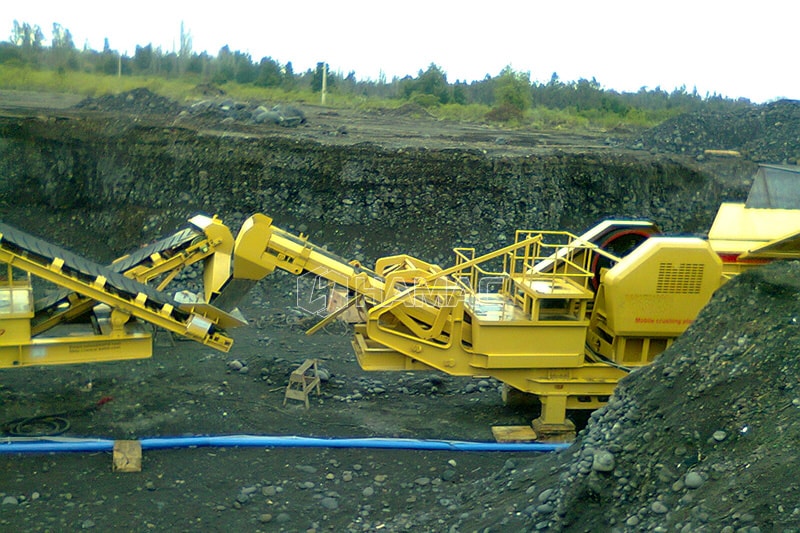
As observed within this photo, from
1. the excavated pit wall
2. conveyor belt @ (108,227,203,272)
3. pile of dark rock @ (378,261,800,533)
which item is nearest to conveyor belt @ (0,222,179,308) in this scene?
conveyor belt @ (108,227,203,272)

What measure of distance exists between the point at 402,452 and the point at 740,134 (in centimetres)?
1548

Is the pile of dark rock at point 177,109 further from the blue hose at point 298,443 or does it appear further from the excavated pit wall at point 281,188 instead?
the blue hose at point 298,443

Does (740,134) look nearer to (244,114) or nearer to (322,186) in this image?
(322,186)

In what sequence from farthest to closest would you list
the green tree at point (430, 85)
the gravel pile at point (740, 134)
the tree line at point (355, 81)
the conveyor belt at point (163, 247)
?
1. the green tree at point (430, 85)
2. the tree line at point (355, 81)
3. the gravel pile at point (740, 134)
4. the conveyor belt at point (163, 247)

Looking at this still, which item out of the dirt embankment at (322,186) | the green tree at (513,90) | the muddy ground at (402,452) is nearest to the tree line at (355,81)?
the green tree at (513,90)

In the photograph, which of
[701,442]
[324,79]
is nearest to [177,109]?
[324,79]

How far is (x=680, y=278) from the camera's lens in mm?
7664

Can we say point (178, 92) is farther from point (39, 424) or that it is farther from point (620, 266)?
point (620, 266)

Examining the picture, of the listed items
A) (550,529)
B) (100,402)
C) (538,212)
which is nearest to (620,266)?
(550,529)

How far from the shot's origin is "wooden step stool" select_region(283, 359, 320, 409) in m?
8.59

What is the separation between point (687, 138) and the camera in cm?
1906

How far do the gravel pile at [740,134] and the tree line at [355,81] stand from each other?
609cm

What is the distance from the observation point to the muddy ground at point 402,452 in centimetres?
470

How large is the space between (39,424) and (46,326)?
101 centimetres
